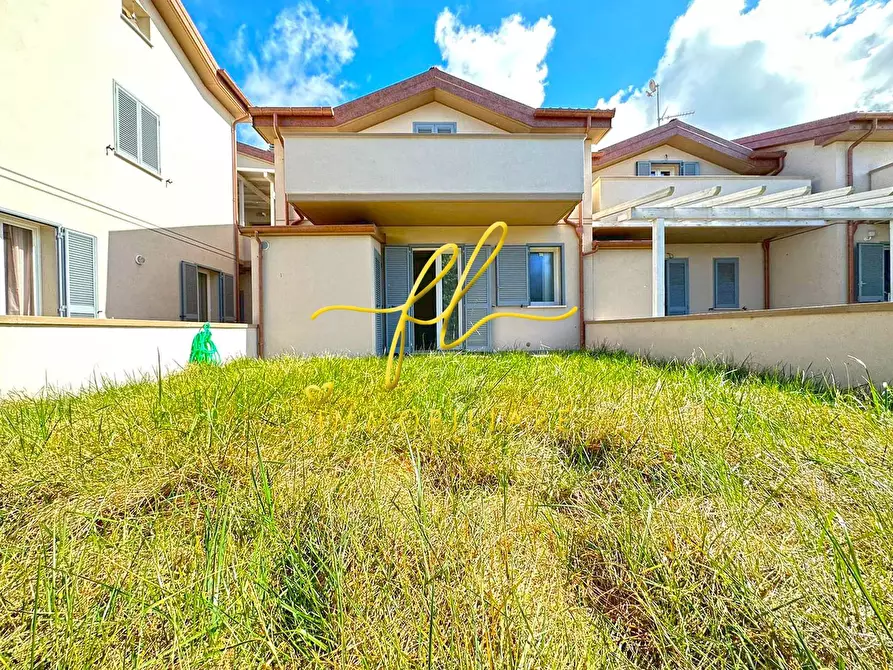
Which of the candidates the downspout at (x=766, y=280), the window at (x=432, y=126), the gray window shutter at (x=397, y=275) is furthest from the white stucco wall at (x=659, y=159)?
the gray window shutter at (x=397, y=275)

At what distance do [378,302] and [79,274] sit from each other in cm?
513

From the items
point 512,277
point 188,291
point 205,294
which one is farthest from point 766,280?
point 205,294

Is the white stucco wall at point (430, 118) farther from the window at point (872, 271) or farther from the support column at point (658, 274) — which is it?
the window at point (872, 271)

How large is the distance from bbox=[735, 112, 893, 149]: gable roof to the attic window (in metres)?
17.2

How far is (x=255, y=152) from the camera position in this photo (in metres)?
12.4

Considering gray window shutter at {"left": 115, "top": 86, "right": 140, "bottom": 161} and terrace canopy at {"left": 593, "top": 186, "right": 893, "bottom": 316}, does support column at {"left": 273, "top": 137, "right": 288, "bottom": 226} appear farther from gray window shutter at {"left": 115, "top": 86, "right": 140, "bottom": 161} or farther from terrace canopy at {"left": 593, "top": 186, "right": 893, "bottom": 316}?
terrace canopy at {"left": 593, "top": 186, "right": 893, "bottom": 316}

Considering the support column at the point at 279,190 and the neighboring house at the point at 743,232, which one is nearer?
the support column at the point at 279,190

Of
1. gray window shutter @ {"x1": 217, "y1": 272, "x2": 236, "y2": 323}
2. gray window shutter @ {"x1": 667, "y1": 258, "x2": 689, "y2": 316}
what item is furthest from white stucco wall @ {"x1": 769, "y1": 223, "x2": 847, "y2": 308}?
gray window shutter @ {"x1": 217, "y1": 272, "x2": 236, "y2": 323}

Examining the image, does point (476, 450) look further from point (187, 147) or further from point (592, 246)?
point (187, 147)

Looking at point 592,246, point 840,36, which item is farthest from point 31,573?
point 840,36

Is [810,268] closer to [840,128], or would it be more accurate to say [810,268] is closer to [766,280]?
[766,280]

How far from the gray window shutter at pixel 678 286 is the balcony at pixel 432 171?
5.61 meters

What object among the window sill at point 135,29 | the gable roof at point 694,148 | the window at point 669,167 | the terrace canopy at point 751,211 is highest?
the window sill at point 135,29

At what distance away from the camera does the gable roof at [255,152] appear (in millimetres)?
12383
